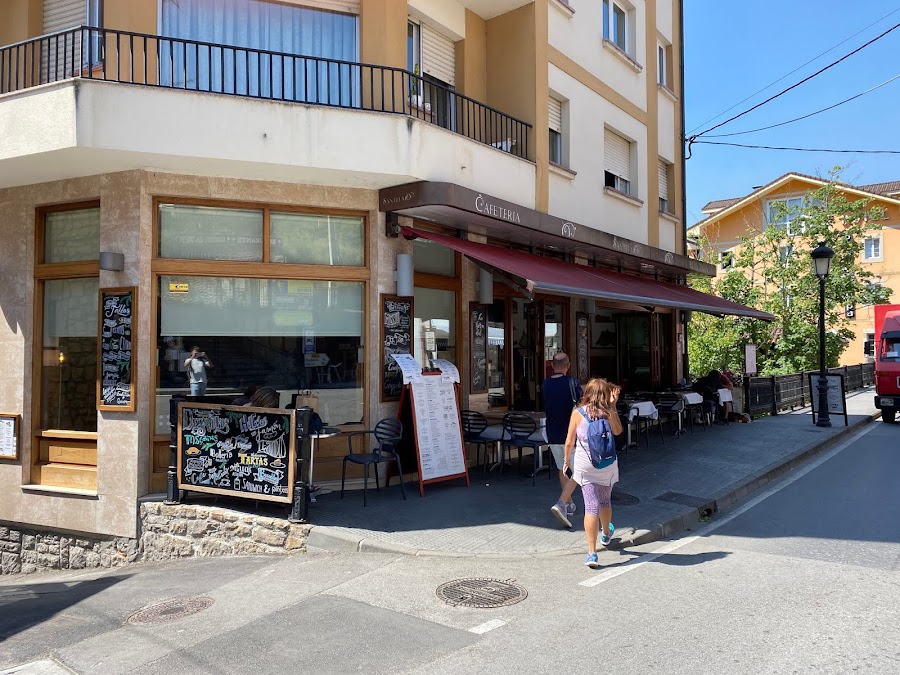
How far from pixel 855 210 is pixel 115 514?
25.1 m

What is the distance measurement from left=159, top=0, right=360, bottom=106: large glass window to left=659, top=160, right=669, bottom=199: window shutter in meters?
10.2

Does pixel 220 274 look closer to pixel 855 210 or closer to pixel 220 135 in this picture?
pixel 220 135

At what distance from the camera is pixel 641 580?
18.0 feet

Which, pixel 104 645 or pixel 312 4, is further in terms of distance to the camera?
pixel 312 4

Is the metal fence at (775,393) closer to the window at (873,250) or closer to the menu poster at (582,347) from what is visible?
the menu poster at (582,347)

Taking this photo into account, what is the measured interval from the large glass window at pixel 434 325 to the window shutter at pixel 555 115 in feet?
13.6

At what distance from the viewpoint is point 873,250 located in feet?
115

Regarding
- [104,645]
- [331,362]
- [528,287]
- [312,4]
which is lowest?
[104,645]

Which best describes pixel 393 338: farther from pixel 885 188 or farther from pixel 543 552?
pixel 885 188

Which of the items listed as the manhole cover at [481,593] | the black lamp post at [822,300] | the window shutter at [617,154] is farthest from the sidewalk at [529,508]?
the window shutter at [617,154]

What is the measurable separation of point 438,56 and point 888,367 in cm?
1414

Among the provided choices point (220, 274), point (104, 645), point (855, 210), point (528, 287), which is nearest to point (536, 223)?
point (528, 287)

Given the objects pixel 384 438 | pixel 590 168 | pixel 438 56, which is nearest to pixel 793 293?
pixel 590 168

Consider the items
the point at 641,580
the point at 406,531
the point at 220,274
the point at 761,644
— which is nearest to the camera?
the point at 761,644
